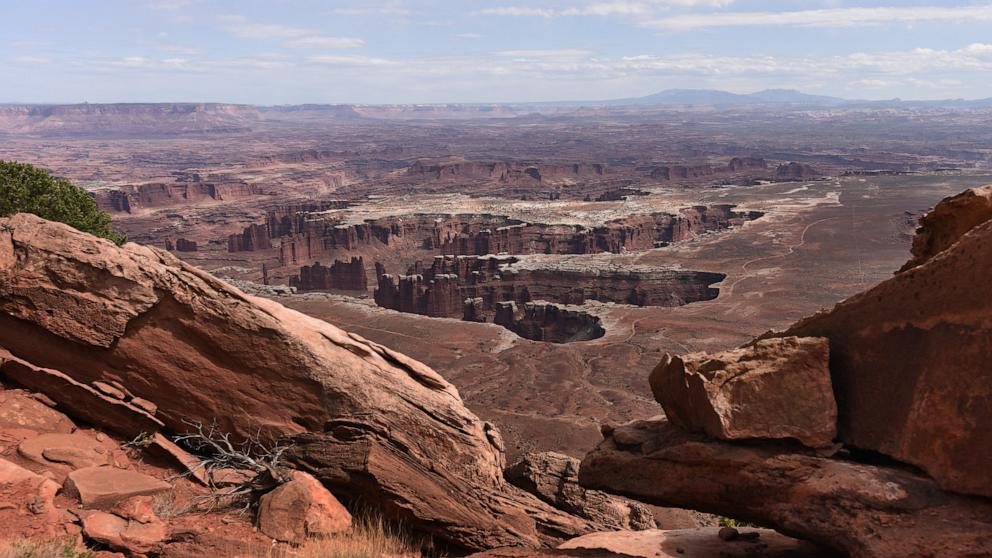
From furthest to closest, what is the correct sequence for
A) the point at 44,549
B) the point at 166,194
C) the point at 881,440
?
the point at 166,194, the point at 881,440, the point at 44,549

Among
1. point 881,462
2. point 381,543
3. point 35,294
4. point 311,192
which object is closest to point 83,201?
point 35,294

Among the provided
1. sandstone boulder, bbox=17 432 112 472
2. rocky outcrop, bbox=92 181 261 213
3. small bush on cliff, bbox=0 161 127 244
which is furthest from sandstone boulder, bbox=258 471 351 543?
rocky outcrop, bbox=92 181 261 213

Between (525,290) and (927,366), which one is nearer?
(927,366)

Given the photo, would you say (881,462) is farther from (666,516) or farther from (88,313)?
(666,516)

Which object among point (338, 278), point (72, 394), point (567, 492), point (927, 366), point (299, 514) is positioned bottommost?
point (338, 278)

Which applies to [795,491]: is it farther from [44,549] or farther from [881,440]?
[44,549]

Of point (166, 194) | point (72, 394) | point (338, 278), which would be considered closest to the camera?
point (72, 394)

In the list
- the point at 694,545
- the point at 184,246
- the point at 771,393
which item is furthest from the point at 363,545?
the point at 184,246
